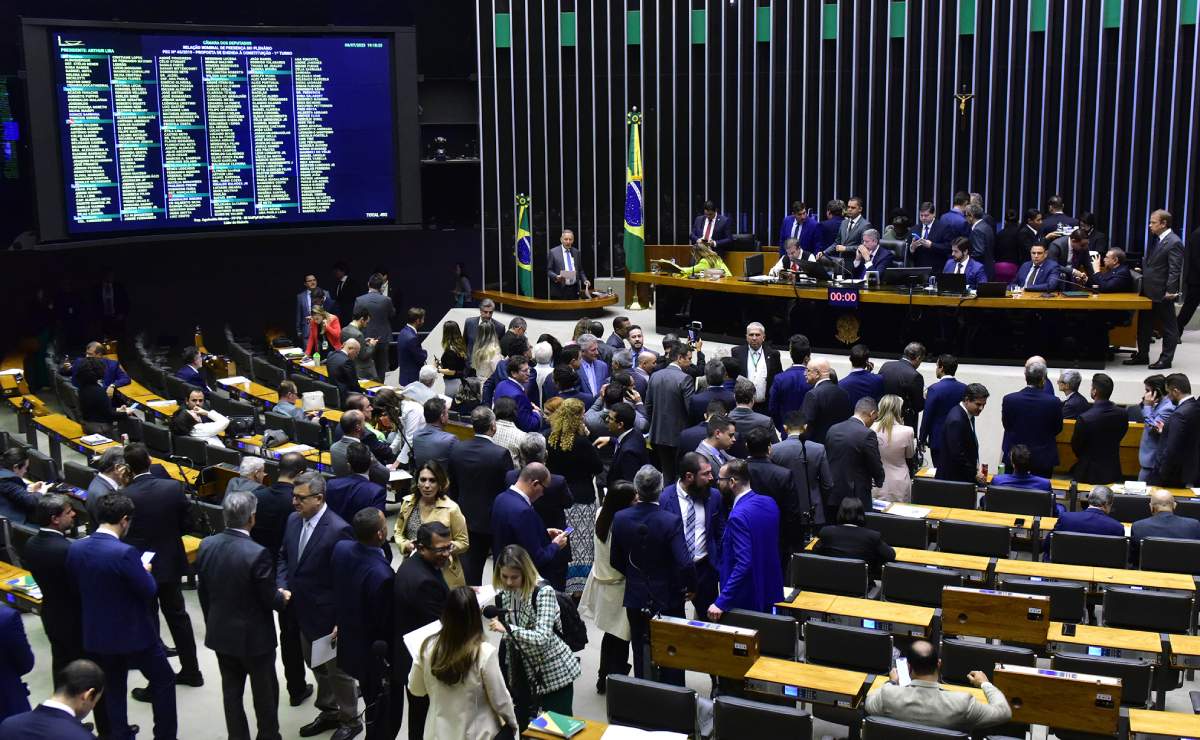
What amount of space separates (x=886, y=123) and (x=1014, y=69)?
1.70 meters

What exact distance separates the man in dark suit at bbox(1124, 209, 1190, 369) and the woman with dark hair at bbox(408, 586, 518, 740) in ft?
30.8

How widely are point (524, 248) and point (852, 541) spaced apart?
10.7 m

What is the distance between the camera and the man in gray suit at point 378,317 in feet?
43.5

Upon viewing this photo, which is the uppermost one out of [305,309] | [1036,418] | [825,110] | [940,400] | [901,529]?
[825,110]

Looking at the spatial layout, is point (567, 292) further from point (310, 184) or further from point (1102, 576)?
point (1102, 576)

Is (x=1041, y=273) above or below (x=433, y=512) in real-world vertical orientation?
above

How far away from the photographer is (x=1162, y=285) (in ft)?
39.9

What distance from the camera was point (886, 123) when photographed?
16.7 meters

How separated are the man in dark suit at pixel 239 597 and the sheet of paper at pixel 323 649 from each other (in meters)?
0.20

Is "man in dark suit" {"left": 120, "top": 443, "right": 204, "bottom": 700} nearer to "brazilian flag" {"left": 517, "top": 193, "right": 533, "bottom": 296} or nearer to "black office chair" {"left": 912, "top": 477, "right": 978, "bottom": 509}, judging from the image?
"black office chair" {"left": 912, "top": 477, "right": 978, "bottom": 509}

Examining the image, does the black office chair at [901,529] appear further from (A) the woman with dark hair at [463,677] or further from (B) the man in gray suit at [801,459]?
(A) the woman with dark hair at [463,677]

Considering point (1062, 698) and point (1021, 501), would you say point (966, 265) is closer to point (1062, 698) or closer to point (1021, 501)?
point (1021, 501)

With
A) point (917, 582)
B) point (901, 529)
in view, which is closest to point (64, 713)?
point (917, 582)

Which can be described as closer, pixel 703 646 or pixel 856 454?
pixel 703 646
